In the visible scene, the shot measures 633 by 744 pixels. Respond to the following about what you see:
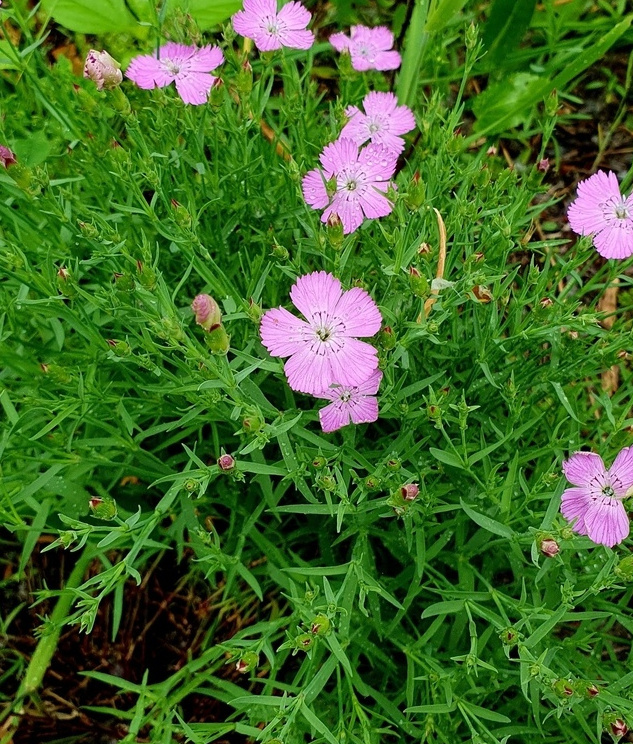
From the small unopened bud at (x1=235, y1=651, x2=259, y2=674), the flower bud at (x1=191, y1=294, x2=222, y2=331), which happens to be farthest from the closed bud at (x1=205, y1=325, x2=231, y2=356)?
the small unopened bud at (x1=235, y1=651, x2=259, y2=674)

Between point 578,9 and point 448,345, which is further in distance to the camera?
point 578,9

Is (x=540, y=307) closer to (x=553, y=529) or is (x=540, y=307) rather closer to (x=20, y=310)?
(x=553, y=529)

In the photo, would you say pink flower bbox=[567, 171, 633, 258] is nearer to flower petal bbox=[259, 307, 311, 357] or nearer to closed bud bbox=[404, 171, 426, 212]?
closed bud bbox=[404, 171, 426, 212]

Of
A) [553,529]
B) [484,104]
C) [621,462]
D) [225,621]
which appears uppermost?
[484,104]

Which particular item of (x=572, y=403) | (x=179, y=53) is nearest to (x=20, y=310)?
(x=179, y=53)

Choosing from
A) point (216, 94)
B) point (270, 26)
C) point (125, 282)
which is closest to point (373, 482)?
point (125, 282)

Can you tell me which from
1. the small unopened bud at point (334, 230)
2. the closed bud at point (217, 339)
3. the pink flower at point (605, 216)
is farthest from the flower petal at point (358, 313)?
the pink flower at point (605, 216)

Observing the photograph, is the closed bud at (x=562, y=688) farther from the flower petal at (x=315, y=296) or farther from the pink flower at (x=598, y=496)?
the flower petal at (x=315, y=296)
